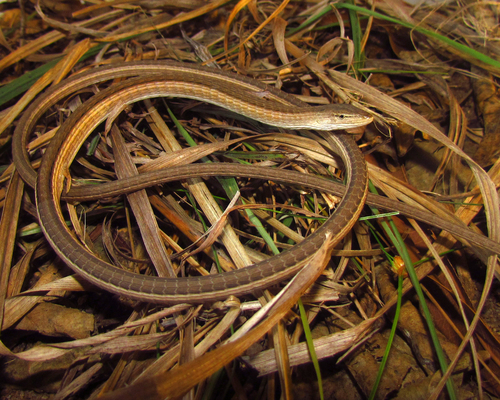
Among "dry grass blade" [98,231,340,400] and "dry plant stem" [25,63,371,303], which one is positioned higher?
"dry plant stem" [25,63,371,303]

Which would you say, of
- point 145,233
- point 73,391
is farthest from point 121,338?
point 145,233

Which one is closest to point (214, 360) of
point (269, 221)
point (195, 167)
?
point (269, 221)

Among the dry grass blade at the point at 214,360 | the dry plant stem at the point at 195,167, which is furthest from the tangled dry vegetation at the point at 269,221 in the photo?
the dry plant stem at the point at 195,167

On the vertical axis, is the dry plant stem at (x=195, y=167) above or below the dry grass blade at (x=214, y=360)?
above

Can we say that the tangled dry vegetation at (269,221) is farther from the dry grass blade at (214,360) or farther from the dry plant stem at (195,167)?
the dry plant stem at (195,167)

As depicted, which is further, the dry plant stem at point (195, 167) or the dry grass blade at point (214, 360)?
the dry plant stem at point (195, 167)

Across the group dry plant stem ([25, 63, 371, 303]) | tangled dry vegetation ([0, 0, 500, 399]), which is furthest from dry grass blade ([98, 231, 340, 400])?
dry plant stem ([25, 63, 371, 303])

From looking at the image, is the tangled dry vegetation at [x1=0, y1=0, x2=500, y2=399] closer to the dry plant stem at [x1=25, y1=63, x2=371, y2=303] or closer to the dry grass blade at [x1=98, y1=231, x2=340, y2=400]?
the dry grass blade at [x1=98, y1=231, x2=340, y2=400]

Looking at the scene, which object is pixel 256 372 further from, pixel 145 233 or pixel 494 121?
pixel 494 121
